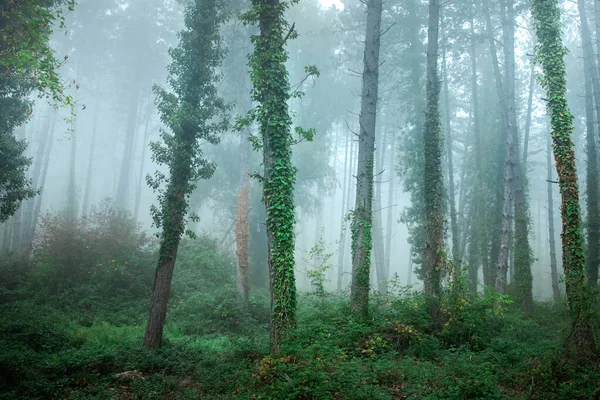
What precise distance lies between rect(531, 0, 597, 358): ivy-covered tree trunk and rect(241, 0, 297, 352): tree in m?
6.06

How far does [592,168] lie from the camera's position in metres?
16.4

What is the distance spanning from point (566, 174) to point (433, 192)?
401 centimetres

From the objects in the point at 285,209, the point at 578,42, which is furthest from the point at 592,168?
the point at 578,42

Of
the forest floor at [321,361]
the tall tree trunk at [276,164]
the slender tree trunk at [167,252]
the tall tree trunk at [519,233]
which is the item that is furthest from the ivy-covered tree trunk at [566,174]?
the slender tree trunk at [167,252]

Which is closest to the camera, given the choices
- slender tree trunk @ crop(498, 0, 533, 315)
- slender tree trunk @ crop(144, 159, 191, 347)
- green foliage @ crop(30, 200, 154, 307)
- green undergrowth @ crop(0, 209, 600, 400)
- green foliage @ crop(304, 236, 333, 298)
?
green undergrowth @ crop(0, 209, 600, 400)

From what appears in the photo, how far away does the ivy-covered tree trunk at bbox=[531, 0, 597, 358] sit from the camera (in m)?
7.75

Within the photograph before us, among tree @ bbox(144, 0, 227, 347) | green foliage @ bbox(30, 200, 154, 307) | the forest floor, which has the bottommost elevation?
the forest floor

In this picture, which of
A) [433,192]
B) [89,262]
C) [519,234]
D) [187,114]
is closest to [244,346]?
[187,114]

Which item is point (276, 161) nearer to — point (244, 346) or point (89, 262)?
point (244, 346)

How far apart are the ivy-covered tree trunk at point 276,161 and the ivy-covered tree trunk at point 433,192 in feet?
15.7

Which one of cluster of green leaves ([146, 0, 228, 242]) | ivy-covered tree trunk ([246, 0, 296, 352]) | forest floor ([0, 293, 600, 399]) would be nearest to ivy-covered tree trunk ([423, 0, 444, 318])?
forest floor ([0, 293, 600, 399])

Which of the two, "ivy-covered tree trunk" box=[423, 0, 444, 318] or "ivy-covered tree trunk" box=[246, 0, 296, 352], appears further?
"ivy-covered tree trunk" box=[423, 0, 444, 318]

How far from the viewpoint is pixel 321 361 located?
23.1 feet

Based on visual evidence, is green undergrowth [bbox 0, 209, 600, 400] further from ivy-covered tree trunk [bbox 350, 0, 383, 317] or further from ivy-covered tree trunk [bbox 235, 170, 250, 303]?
ivy-covered tree trunk [bbox 350, 0, 383, 317]
